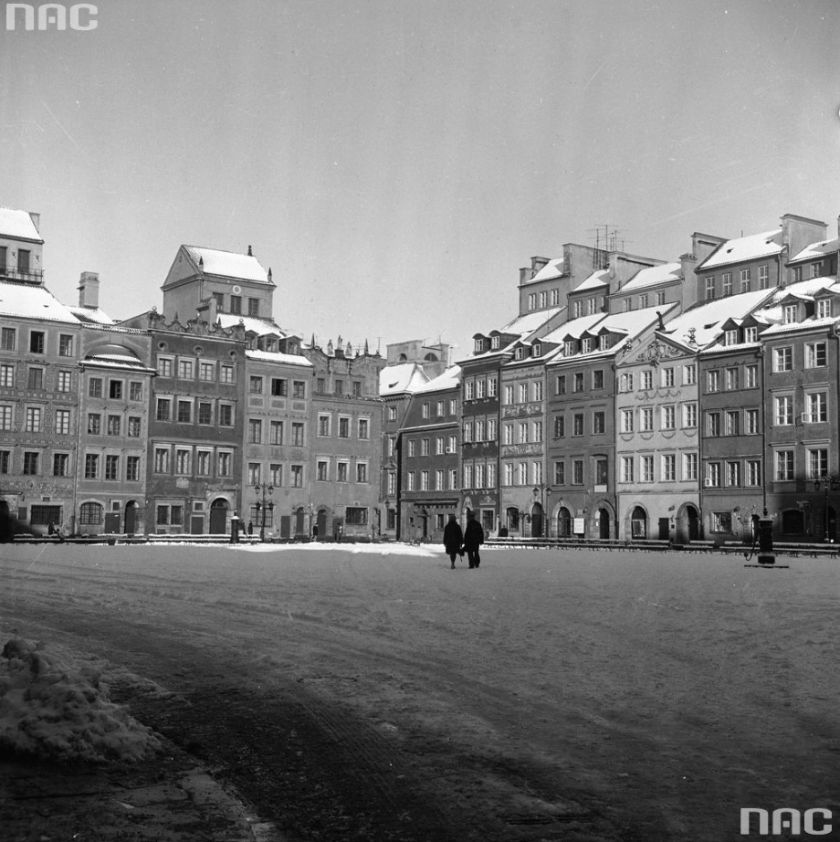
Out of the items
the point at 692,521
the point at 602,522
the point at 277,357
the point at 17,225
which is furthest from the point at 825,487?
the point at 17,225

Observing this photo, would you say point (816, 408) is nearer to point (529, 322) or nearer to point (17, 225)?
point (529, 322)

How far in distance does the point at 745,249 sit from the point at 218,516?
34.6 metres

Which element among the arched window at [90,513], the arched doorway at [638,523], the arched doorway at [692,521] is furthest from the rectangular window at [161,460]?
the arched doorway at [692,521]

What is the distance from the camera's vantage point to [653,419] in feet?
208

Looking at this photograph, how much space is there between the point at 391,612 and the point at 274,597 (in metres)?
3.03

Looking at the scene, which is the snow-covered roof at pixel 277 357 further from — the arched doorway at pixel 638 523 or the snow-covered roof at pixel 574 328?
the arched doorway at pixel 638 523

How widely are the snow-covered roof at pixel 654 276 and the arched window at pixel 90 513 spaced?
34103 mm

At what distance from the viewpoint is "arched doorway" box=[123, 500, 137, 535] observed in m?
65.2

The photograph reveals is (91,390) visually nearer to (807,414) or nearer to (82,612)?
(807,414)

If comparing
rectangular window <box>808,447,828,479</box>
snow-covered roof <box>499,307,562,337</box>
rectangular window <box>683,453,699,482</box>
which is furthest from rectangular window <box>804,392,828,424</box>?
snow-covered roof <box>499,307,562,337</box>

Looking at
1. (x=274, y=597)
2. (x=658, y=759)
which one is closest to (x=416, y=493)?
(x=274, y=597)

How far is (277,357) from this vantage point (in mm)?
72562

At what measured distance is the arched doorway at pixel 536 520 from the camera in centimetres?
6988

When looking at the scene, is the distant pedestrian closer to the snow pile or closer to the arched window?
the snow pile
